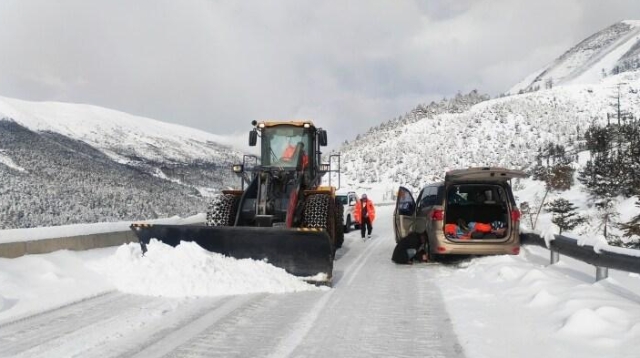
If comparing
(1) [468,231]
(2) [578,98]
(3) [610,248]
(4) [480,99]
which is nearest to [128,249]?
(1) [468,231]

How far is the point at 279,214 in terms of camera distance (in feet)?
37.2

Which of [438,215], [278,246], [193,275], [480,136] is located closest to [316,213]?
[278,246]

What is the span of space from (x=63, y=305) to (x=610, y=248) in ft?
22.6

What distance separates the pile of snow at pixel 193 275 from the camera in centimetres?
775

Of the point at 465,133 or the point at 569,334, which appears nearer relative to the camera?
the point at 569,334

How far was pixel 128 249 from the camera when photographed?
30.2 feet

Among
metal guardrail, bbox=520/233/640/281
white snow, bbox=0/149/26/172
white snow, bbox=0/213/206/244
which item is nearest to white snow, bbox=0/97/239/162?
white snow, bbox=0/149/26/172

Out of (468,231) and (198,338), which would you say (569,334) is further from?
(468,231)

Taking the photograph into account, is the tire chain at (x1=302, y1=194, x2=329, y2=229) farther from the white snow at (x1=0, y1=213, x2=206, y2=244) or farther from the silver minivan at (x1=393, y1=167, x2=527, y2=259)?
the white snow at (x1=0, y1=213, x2=206, y2=244)

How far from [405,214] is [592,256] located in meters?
5.57

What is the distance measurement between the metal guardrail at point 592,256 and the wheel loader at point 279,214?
142 inches

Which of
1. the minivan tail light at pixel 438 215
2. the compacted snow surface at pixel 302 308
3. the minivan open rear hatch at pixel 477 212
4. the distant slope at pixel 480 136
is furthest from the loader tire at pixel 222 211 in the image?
the distant slope at pixel 480 136

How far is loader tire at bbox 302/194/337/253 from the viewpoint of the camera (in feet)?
34.9

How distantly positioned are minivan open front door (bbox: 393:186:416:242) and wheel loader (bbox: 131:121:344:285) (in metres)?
1.68
